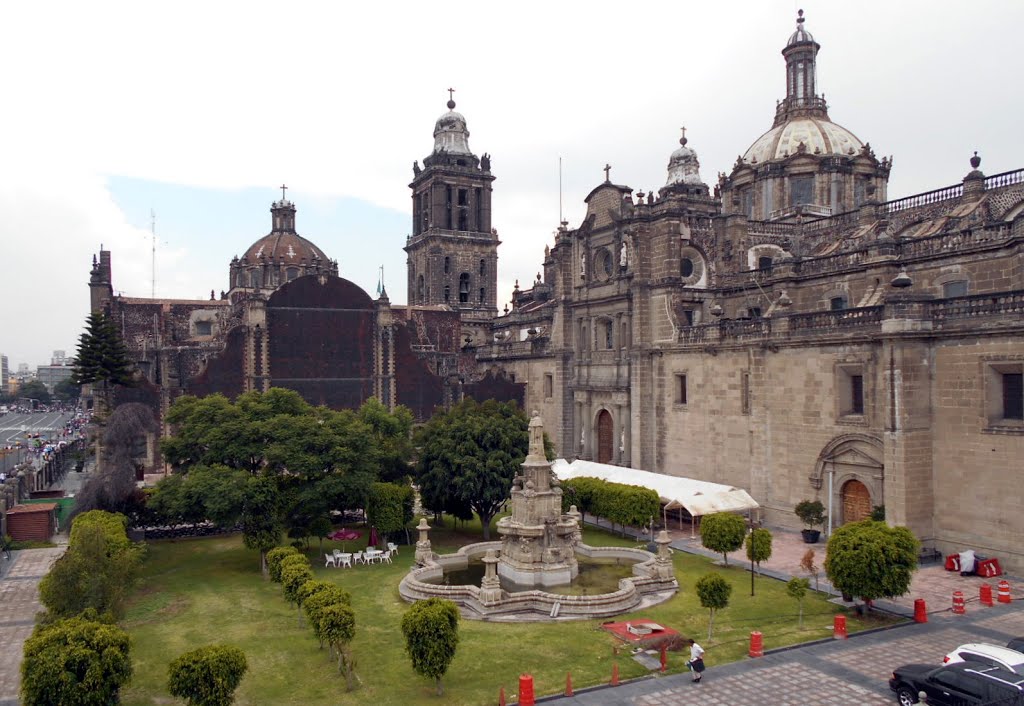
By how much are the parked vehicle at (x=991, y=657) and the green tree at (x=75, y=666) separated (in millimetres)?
14550

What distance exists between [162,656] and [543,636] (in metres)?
8.45

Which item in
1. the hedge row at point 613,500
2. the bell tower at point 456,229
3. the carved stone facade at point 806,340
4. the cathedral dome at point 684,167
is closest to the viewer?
the carved stone facade at point 806,340

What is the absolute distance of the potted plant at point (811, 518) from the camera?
26875mm

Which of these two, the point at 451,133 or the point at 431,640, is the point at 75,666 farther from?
the point at 451,133

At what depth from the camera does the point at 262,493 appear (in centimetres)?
2269

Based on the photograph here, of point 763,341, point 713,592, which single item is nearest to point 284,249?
point 763,341

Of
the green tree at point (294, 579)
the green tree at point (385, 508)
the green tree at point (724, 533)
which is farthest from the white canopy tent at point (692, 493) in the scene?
the green tree at point (294, 579)

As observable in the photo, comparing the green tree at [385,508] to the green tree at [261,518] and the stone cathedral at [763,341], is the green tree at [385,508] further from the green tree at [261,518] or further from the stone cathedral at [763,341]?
the stone cathedral at [763,341]

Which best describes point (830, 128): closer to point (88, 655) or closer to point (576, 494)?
point (576, 494)

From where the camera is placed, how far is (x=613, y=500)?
92.1 feet

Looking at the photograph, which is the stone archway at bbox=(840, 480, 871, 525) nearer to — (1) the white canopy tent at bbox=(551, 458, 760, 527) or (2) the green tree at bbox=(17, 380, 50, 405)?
(1) the white canopy tent at bbox=(551, 458, 760, 527)

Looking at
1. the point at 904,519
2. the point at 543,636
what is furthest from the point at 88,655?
the point at 904,519

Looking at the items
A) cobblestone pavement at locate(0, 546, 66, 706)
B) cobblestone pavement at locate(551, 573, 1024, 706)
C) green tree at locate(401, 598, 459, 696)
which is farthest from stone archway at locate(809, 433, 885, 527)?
cobblestone pavement at locate(0, 546, 66, 706)

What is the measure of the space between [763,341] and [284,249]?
52.0 meters
